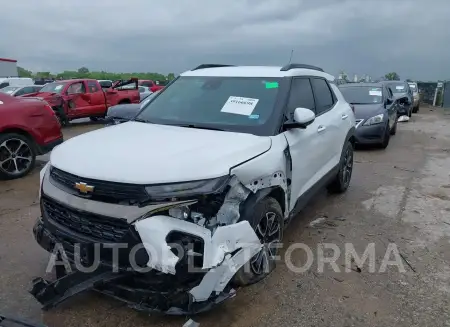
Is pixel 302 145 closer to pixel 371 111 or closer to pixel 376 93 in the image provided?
pixel 371 111

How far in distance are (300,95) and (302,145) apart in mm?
650

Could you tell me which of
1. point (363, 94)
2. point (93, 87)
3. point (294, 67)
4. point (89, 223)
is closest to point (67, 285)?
point (89, 223)

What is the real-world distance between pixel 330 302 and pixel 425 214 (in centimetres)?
266

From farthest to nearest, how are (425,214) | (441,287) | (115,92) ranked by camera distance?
(115,92)
(425,214)
(441,287)

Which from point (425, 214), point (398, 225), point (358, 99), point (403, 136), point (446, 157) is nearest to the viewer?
point (398, 225)

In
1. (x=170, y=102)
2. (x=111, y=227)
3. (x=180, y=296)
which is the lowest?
(x=180, y=296)

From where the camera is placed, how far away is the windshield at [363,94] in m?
10.4

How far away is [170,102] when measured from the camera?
4.18 meters

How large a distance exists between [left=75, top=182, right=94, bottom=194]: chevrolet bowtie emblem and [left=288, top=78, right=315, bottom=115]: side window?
A: 76.8 inches

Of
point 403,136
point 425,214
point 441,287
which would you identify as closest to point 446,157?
Answer: point 403,136

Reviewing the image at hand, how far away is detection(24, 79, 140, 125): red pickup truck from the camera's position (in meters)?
12.9

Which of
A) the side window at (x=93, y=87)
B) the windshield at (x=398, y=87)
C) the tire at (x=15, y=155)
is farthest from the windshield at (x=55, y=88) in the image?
the windshield at (x=398, y=87)

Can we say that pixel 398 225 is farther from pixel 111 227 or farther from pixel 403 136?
pixel 403 136

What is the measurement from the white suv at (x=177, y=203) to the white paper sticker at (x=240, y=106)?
0.04 ft
